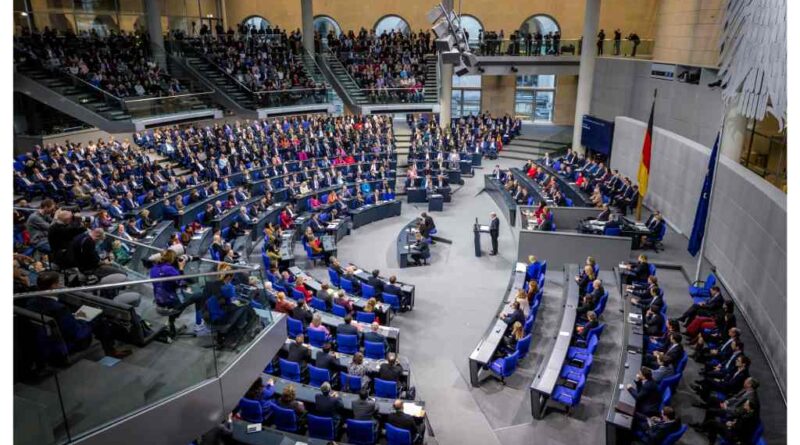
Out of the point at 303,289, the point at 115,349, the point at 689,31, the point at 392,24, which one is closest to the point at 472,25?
the point at 392,24

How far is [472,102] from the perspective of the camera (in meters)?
36.8

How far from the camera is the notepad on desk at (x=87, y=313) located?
4.96 metres

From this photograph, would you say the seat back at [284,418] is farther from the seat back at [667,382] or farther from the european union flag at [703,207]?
the european union flag at [703,207]

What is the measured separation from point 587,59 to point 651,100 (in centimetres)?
450

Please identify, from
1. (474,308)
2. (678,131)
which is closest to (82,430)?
(474,308)

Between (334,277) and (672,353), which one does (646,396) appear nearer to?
(672,353)

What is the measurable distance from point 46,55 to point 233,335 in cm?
1951

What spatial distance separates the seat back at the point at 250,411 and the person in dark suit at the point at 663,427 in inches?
229

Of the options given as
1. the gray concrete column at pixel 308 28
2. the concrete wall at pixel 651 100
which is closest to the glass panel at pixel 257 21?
the gray concrete column at pixel 308 28

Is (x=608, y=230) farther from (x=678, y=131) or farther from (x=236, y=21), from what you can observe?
(x=236, y=21)

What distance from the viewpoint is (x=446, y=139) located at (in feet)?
88.5

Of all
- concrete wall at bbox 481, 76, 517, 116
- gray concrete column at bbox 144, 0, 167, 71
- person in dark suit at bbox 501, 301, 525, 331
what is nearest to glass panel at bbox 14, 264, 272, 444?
person in dark suit at bbox 501, 301, 525, 331

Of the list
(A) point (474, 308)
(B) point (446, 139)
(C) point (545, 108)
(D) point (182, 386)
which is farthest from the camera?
(C) point (545, 108)

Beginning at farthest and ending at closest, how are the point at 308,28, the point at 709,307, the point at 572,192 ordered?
the point at 308,28 < the point at 572,192 < the point at 709,307
